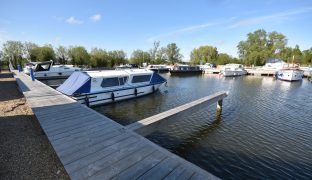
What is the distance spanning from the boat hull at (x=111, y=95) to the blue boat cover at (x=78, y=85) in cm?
47

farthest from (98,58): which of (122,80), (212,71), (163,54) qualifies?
(122,80)

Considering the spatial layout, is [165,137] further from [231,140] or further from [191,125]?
[231,140]

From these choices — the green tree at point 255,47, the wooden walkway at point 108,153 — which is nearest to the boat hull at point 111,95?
the wooden walkway at point 108,153

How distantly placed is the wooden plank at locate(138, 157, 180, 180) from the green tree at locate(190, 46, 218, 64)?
84.3 metres

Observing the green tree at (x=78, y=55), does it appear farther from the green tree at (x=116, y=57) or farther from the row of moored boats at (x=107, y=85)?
the row of moored boats at (x=107, y=85)

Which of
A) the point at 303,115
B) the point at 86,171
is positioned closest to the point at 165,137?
the point at 86,171

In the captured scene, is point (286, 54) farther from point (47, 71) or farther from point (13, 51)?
point (13, 51)

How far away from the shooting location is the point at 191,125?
10.4m

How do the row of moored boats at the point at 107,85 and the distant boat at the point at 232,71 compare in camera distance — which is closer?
the row of moored boats at the point at 107,85

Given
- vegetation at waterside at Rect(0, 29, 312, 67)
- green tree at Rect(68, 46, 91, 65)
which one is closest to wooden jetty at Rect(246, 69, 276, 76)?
vegetation at waterside at Rect(0, 29, 312, 67)

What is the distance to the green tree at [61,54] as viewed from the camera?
2218 inches

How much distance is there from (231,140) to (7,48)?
62.9 m

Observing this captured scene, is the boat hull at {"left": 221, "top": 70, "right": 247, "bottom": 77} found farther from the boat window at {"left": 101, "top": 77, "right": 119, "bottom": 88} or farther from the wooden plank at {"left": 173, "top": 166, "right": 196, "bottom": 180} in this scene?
the wooden plank at {"left": 173, "top": 166, "right": 196, "bottom": 180}

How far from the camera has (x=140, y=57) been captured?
250ft
